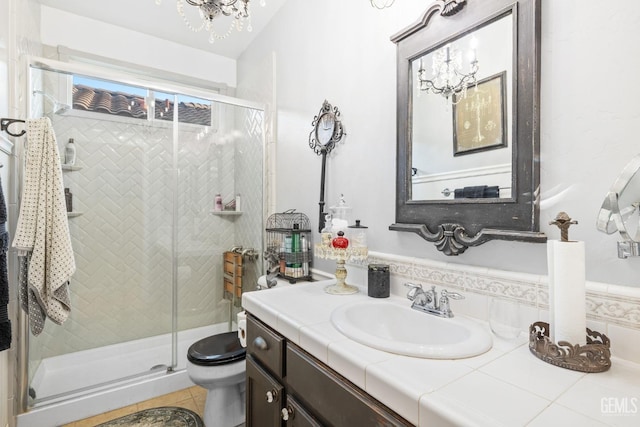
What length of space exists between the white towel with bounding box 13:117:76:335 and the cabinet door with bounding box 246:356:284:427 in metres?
1.11

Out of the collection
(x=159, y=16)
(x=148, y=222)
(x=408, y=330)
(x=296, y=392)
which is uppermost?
(x=159, y=16)

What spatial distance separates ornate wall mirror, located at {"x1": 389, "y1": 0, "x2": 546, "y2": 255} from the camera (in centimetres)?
92

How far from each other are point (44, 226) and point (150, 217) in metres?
1.00

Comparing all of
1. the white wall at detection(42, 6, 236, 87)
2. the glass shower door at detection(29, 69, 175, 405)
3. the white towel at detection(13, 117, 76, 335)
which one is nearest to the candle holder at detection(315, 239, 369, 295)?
the white towel at detection(13, 117, 76, 335)

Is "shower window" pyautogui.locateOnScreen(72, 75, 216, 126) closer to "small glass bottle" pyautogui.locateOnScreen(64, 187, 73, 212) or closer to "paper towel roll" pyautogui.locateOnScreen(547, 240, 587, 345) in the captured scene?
"small glass bottle" pyautogui.locateOnScreen(64, 187, 73, 212)

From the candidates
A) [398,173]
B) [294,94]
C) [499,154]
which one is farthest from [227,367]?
[294,94]

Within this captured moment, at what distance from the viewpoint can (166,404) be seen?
1.94 m

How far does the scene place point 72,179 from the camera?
220cm

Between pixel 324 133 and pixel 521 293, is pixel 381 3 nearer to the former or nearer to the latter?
pixel 324 133

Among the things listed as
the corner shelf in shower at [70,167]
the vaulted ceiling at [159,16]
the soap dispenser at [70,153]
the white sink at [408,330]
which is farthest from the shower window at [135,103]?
the white sink at [408,330]

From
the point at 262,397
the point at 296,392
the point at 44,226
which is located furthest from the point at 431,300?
the point at 44,226

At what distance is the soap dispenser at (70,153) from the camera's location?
2.19 m

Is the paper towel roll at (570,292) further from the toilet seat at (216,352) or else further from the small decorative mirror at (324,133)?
the toilet seat at (216,352)

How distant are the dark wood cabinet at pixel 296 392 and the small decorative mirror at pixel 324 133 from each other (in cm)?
77
